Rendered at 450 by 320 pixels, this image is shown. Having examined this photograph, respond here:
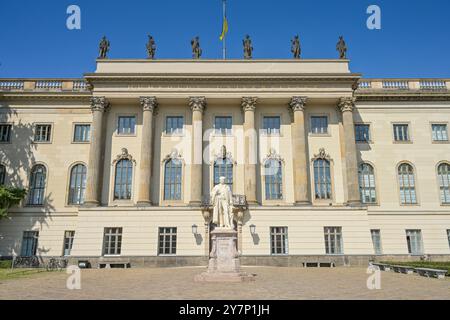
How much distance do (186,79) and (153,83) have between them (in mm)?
2998

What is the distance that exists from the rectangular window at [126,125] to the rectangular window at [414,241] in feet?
87.3

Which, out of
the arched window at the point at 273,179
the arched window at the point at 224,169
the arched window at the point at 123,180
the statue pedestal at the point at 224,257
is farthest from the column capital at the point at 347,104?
the statue pedestal at the point at 224,257

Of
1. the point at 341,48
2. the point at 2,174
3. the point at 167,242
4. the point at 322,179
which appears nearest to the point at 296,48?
the point at 341,48

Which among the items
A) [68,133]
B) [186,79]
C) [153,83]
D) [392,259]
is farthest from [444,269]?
[68,133]

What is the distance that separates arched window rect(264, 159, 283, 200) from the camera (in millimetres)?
31969

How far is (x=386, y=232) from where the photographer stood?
32.5 m

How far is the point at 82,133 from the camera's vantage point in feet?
113

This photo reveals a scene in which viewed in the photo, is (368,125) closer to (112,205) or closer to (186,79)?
(186,79)

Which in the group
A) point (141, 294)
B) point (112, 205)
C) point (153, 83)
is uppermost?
point (153, 83)

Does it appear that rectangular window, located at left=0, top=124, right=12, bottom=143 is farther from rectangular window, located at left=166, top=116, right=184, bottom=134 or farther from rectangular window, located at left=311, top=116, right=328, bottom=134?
rectangular window, located at left=311, top=116, right=328, bottom=134

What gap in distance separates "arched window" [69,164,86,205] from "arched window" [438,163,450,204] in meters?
33.1

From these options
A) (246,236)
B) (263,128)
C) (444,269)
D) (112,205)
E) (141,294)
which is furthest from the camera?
(263,128)

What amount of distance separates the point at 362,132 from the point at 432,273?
17916 mm

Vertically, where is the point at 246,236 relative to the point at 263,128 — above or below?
below
